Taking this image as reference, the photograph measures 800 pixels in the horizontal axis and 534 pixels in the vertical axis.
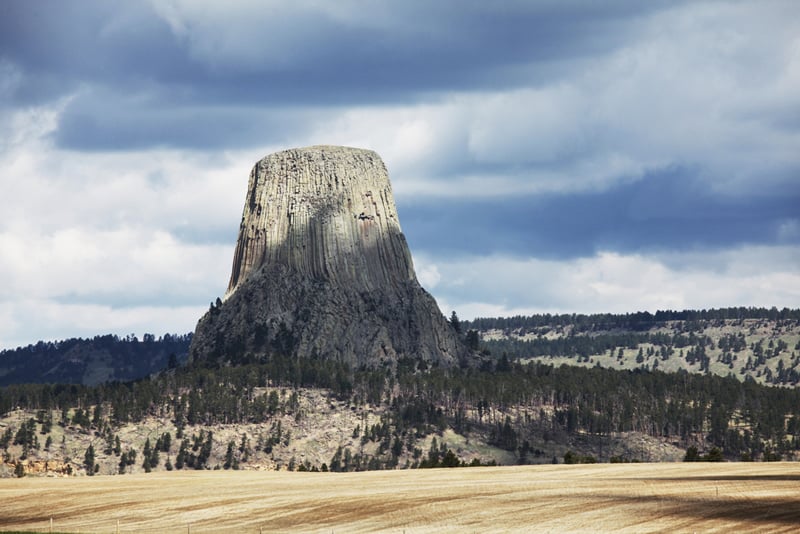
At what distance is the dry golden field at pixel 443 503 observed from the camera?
96.7 metres

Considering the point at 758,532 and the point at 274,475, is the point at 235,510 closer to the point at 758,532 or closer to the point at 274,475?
the point at 758,532

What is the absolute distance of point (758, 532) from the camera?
87.2 m

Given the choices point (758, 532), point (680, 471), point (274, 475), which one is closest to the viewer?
point (758, 532)

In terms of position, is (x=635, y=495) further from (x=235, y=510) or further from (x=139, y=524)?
(x=139, y=524)

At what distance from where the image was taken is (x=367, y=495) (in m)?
123

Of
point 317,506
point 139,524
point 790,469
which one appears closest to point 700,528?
point 317,506

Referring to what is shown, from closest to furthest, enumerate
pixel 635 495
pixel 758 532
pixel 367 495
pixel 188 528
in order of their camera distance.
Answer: pixel 758 532
pixel 188 528
pixel 635 495
pixel 367 495

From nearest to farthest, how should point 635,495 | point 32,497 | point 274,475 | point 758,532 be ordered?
1. point 758,532
2. point 635,495
3. point 32,497
4. point 274,475

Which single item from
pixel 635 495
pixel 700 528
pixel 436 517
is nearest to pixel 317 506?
pixel 436 517

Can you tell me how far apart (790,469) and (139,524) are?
75.1m

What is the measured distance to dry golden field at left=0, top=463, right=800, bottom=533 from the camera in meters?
96.7

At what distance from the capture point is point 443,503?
11181 cm

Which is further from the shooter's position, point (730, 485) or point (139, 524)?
point (730, 485)

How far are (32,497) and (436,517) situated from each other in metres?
54.5
